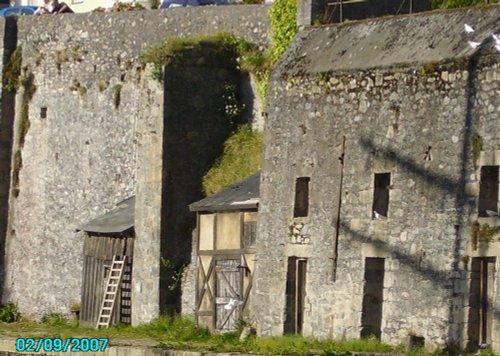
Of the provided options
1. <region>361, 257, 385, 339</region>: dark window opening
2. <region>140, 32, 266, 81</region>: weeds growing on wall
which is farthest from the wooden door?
<region>361, 257, 385, 339</region>: dark window opening

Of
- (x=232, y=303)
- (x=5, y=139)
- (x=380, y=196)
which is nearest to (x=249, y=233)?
(x=232, y=303)

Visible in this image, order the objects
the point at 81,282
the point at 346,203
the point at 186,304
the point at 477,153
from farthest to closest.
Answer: the point at 81,282 < the point at 186,304 < the point at 346,203 < the point at 477,153

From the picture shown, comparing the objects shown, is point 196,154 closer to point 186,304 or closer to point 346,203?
point 186,304

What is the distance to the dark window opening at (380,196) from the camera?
2995cm

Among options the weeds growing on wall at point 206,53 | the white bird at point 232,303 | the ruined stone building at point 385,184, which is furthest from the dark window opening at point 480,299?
the weeds growing on wall at point 206,53

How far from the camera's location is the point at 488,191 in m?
28.3

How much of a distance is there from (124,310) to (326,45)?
819 cm

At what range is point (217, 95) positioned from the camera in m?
36.8

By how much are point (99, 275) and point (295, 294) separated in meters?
8.23

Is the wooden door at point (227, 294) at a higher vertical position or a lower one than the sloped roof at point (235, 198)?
lower

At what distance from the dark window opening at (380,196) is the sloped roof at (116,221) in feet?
27.5

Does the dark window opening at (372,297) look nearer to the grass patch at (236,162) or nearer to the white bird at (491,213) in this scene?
the white bird at (491,213)

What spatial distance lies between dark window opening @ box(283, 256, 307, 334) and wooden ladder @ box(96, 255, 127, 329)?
6.72 m

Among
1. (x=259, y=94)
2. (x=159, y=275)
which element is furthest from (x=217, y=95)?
A: (x=159, y=275)
